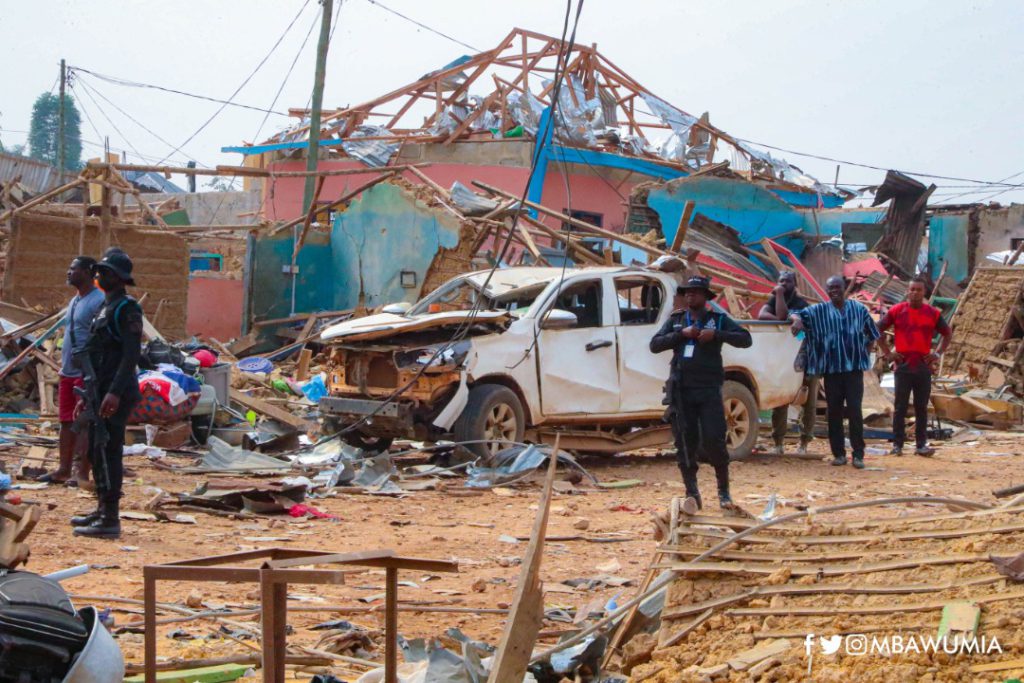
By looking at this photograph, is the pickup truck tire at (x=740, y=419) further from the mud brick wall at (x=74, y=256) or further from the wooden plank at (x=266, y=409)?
the mud brick wall at (x=74, y=256)

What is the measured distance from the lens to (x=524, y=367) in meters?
11.0

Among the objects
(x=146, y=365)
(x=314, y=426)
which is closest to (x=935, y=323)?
(x=314, y=426)

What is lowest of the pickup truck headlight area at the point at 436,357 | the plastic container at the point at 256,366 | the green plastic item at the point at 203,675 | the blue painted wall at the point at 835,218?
the green plastic item at the point at 203,675

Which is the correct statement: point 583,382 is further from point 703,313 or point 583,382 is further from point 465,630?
point 465,630

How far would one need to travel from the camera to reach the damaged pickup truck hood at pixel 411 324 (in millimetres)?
10617

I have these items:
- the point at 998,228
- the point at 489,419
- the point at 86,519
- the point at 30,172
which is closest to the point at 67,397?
the point at 86,519

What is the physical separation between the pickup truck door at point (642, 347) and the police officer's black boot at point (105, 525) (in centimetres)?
548

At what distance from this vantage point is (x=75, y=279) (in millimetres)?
8430

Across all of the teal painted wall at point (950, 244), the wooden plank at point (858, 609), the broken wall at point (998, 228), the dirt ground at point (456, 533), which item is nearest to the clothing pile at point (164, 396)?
the dirt ground at point (456, 533)

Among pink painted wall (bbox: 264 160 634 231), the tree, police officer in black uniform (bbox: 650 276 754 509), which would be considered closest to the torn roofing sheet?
pink painted wall (bbox: 264 160 634 231)

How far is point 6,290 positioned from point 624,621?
13845 mm

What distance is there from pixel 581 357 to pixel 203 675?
7.40 m

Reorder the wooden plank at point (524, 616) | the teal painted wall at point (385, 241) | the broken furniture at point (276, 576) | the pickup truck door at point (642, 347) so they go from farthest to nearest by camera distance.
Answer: the teal painted wall at point (385, 241), the pickup truck door at point (642, 347), the wooden plank at point (524, 616), the broken furniture at point (276, 576)

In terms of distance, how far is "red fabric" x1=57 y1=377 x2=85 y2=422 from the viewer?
8961 mm
